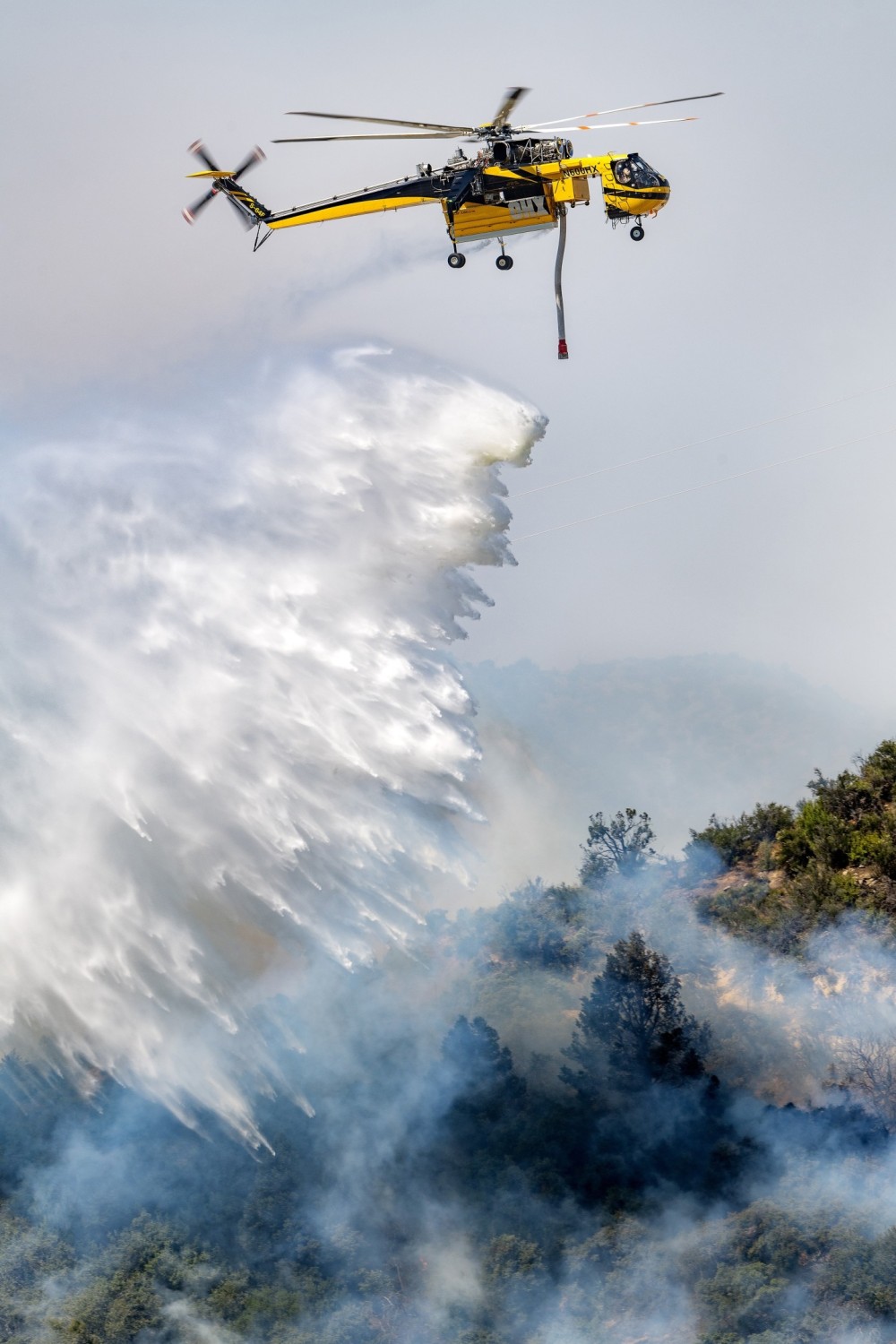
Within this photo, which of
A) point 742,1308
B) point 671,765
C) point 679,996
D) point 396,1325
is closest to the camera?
point 742,1308

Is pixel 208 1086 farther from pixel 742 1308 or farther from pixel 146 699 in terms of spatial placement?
pixel 742 1308

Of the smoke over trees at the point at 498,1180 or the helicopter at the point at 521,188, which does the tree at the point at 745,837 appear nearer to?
the smoke over trees at the point at 498,1180

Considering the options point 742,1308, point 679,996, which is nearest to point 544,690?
point 679,996

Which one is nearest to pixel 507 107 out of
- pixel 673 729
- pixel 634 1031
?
pixel 634 1031

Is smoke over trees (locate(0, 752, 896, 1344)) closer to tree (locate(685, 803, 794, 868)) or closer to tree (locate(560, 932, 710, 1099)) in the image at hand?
tree (locate(560, 932, 710, 1099))

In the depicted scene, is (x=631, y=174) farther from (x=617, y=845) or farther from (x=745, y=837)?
(x=617, y=845)

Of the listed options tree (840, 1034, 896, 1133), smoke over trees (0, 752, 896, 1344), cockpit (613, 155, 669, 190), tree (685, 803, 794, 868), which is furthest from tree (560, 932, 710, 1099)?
cockpit (613, 155, 669, 190)

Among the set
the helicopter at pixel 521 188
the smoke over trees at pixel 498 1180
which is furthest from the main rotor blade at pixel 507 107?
the smoke over trees at pixel 498 1180
